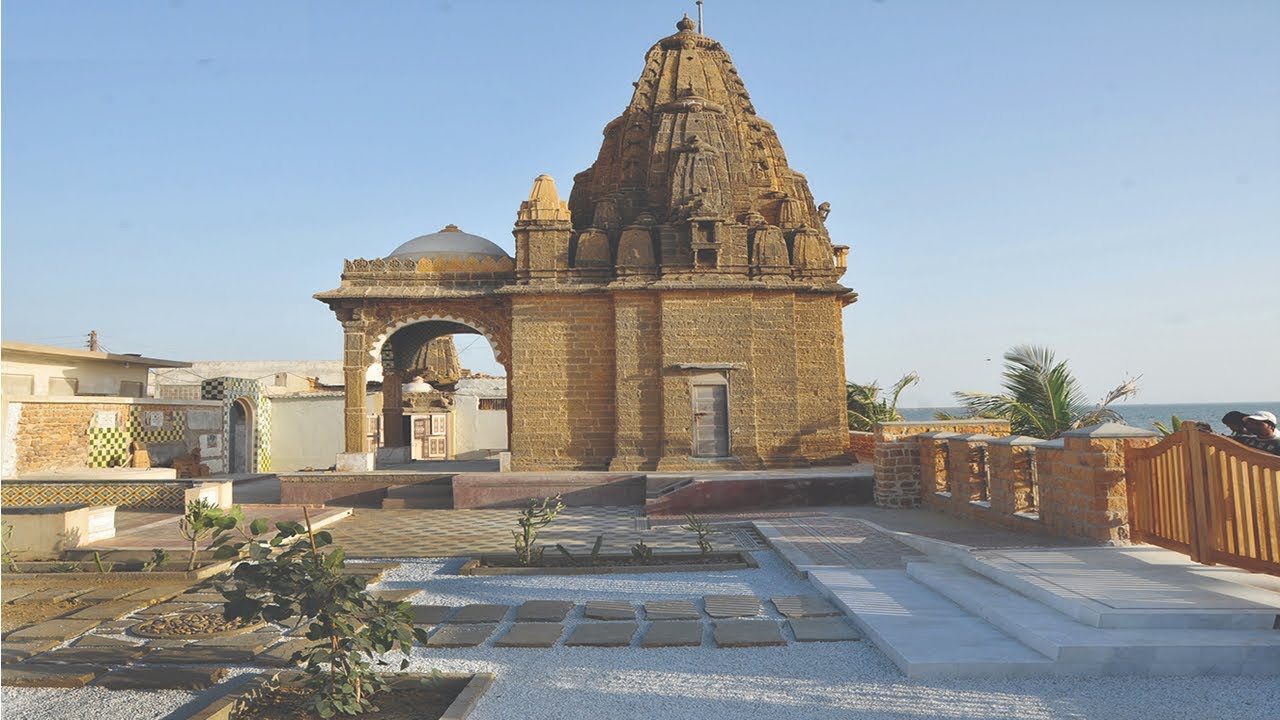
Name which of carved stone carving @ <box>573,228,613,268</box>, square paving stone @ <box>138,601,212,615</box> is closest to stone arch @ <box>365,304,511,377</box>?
carved stone carving @ <box>573,228,613,268</box>

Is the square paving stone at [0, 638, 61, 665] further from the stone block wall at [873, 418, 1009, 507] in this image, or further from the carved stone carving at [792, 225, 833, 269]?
the carved stone carving at [792, 225, 833, 269]

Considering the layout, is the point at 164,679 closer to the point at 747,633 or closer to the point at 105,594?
the point at 105,594

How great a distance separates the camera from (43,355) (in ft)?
63.3

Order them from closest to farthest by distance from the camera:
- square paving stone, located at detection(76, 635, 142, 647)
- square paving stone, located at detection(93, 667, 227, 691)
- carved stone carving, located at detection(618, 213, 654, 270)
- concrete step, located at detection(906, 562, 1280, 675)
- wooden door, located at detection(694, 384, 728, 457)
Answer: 1. concrete step, located at detection(906, 562, 1280, 675)
2. square paving stone, located at detection(93, 667, 227, 691)
3. square paving stone, located at detection(76, 635, 142, 647)
4. wooden door, located at detection(694, 384, 728, 457)
5. carved stone carving, located at detection(618, 213, 654, 270)

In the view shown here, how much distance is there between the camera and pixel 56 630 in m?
5.97

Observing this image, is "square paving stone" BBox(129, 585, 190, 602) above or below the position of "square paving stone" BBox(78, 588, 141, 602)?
below

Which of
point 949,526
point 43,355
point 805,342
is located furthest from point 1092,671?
point 43,355

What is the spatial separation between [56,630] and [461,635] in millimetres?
3078

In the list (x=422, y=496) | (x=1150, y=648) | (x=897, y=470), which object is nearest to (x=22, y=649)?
(x=1150, y=648)

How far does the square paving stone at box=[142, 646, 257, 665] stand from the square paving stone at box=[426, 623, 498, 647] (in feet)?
3.79

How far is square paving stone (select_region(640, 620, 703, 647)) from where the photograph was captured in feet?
17.5

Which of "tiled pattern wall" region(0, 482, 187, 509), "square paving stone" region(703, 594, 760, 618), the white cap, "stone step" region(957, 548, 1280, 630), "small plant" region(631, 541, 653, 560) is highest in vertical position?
the white cap

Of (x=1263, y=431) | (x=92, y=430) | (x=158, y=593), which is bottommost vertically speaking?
(x=158, y=593)

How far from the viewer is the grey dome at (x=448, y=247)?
692 inches
